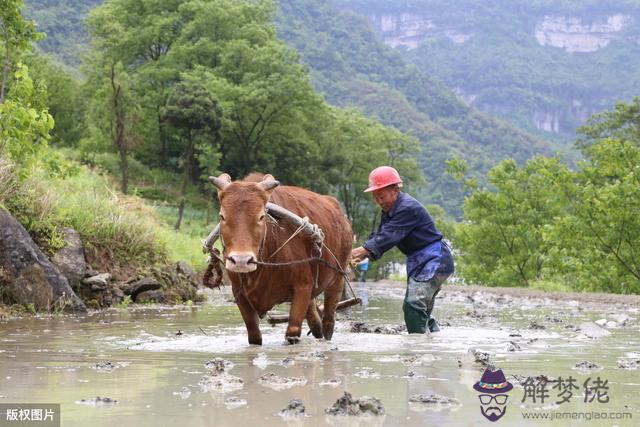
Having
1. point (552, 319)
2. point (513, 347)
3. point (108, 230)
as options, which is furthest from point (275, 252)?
point (108, 230)

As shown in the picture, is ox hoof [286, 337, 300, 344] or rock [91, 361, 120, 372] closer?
rock [91, 361, 120, 372]

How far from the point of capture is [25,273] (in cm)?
1374

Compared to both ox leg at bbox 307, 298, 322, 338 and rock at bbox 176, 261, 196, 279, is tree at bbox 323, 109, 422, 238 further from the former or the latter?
ox leg at bbox 307, 298, 322, 338

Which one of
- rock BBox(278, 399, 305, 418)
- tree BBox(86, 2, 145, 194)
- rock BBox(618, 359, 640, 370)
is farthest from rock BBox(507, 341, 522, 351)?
tree BBox(86, 2, 145, 194)

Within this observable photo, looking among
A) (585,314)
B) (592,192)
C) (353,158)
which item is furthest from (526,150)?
(585,314)

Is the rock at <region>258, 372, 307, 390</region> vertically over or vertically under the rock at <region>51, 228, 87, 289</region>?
over

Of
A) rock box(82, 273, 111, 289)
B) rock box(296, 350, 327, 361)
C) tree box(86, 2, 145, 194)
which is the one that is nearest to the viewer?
rock box(296, 350, 327, 361)

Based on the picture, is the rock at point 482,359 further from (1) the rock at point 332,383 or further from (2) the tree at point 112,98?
(2) the tree at point 112,98

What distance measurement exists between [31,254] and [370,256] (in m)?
5.76

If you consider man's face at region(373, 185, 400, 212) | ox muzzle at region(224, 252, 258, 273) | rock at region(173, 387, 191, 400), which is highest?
man's face at region(373, 185, 400, 212)

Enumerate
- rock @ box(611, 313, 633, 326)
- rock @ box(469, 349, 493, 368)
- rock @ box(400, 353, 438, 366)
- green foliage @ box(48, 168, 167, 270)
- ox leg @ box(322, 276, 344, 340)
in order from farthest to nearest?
green foliage @ box(48, 168, 167, 270)
rock @ box(611, 313, 633, 326)
ox leg @ box(322, 276, 344, 340)
rock @ box(400, 353, 438, 366)
rock @ box(469, 349, 493, 368)

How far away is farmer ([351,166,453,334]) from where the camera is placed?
35.2 feet

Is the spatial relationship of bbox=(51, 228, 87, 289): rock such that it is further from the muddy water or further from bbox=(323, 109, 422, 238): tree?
bbox=(323, 109, 422, 238): tree

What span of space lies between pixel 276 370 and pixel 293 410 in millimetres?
2193
